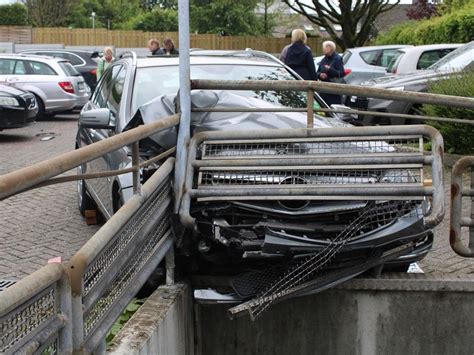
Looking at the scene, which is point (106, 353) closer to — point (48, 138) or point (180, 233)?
point (180, 233)

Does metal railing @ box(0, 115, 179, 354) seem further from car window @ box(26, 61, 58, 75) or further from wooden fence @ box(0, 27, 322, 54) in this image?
wooden fence @ box(0, 27, 322, 54)

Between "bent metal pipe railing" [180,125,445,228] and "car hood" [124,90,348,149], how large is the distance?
0.90ft

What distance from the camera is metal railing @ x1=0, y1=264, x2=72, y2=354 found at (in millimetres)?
2258

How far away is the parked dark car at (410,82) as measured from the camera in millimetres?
11141

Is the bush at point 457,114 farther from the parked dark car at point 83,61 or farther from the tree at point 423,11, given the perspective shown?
the tree at point 423,11

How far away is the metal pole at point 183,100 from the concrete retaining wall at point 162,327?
1.89ft

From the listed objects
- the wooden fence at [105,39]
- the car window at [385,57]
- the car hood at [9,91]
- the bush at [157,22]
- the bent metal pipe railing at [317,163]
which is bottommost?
the bent metal pipe railing at [317,163]

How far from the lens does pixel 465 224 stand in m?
5.17

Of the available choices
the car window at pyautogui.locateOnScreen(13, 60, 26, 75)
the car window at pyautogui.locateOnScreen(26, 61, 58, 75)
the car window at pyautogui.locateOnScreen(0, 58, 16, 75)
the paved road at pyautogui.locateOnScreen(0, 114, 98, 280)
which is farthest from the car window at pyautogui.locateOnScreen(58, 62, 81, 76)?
the paved road at pyautogui.locateOnScreen(0, 114, 98, 280)

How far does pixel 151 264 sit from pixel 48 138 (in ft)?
37.8

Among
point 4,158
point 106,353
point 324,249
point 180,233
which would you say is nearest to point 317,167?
point 324,249

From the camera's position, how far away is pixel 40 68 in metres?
18.5

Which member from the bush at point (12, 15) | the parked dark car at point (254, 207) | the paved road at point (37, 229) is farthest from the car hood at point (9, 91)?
the bush at point (12, 15)

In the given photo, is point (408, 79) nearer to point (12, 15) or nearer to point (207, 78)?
point (207, 78)
